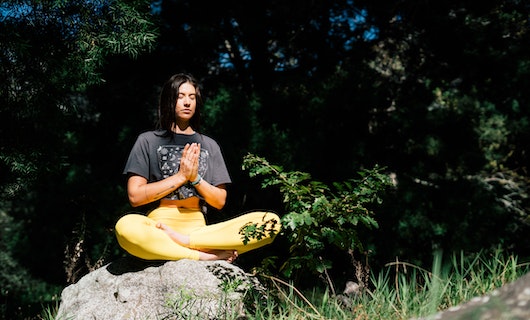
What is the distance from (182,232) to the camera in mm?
3420

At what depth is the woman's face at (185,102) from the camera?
358 centimetres

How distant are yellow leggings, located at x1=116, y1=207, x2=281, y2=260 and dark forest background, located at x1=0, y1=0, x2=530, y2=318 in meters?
1.81

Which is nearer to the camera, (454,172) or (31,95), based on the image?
(31,95)

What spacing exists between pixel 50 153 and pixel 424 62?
478 centimetres

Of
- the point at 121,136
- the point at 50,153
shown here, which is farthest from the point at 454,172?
the point at 50,153

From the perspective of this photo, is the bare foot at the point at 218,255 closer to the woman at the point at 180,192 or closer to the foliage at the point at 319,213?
the woman at the point at 180,192

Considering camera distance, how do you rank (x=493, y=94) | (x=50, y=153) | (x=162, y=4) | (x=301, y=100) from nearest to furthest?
1. (x=50, y=153)
2. (x=301, y=100)
3. (x=162, y=4)
4. (x=493, y=94)

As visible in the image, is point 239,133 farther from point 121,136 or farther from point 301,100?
point 121,136

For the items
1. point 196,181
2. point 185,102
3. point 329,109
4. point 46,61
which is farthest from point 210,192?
point 329,109

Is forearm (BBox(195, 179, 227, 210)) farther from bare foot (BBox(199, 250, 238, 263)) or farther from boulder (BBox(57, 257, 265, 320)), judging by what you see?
boulder (BBox(57, 257, 265, 320))

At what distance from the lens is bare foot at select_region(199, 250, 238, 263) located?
10.9 ft

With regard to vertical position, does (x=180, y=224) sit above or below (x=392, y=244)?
above

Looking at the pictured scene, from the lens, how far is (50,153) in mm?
3922

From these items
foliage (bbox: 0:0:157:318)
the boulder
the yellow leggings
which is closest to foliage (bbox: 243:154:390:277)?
the yellow leggings
